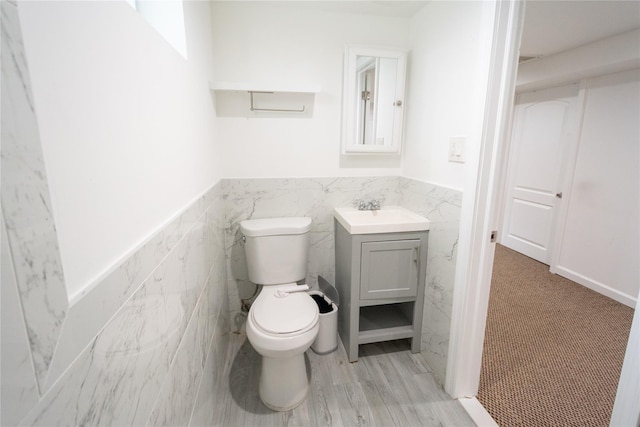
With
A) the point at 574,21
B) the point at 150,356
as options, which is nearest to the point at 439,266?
the point at 150,356

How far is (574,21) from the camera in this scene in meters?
2.05

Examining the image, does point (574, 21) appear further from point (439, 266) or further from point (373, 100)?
point (439, 266)

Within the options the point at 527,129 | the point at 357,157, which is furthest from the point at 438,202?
the point at 527,129

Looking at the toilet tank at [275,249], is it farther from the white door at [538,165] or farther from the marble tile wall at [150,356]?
the white door at [538,165]

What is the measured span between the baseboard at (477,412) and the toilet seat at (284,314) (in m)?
0.89

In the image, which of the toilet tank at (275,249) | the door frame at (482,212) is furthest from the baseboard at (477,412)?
the toilet tank at (275,249)

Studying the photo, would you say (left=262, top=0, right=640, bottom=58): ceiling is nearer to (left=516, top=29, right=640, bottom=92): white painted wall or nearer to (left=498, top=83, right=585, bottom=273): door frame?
(left=516, top=29, right=640, bottom=92): white painted wall

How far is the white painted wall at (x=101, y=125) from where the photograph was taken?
448 mm

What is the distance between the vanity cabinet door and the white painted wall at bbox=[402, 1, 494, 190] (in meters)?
0.45

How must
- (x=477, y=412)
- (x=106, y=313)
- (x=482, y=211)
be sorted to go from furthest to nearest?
1. (x=477, y=412)
2. (x=482, y=211)
3. (x=106, y=313)

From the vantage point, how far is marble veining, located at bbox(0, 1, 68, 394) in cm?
35

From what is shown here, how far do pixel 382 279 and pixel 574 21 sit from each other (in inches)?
87.4

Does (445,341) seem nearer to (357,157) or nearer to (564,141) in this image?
(357,157)

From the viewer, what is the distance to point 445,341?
1.65m
